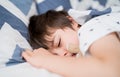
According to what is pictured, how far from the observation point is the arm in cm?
97

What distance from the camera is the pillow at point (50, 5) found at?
4.79 feet

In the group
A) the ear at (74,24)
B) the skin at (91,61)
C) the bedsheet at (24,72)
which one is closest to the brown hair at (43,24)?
the ear at (74,24)

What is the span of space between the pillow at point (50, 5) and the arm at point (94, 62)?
15.9 inches

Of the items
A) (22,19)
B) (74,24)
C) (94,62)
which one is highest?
(22,19)

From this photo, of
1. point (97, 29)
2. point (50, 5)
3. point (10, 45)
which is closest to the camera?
point (97, 29)

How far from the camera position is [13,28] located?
1300mm

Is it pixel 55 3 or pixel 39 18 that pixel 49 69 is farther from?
pixel 55 3

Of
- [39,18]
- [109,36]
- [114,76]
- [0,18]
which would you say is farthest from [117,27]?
[0,18]

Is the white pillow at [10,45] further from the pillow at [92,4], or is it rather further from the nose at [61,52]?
the pillow at [92,4]

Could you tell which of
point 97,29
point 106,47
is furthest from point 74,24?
point 106,47

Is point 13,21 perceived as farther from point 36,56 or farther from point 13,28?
point 36,56

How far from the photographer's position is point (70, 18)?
138cm

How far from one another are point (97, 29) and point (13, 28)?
40cm

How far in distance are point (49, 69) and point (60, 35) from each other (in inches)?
9.3
